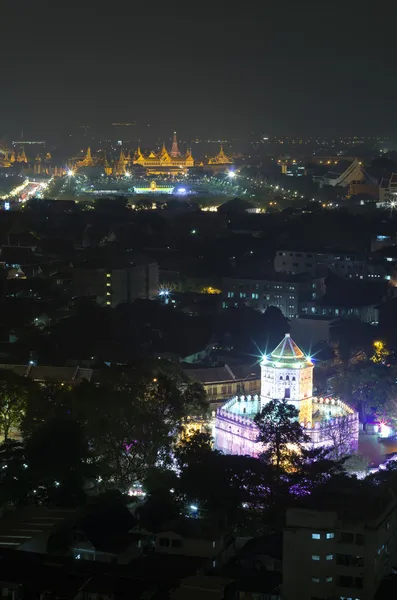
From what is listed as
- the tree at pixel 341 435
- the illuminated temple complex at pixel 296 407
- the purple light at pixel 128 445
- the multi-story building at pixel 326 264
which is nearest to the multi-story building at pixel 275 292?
the multi-story building at pixel 326 264

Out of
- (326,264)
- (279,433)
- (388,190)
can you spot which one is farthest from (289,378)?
(388,190)

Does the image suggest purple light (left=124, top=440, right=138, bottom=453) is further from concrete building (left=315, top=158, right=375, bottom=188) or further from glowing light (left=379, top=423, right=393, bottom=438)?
concrete building (left=315, top=158, right=375, bottom=188)

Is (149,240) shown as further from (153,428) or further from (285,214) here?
(153,428)

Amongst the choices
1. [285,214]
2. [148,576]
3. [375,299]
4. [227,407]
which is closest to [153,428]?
[227,407]

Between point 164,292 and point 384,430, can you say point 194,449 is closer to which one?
point 384,430

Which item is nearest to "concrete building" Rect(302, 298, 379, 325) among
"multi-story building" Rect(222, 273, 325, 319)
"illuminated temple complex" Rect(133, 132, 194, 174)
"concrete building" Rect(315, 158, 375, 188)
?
"multi-story building" Rect(222, 273, 325, 319)
